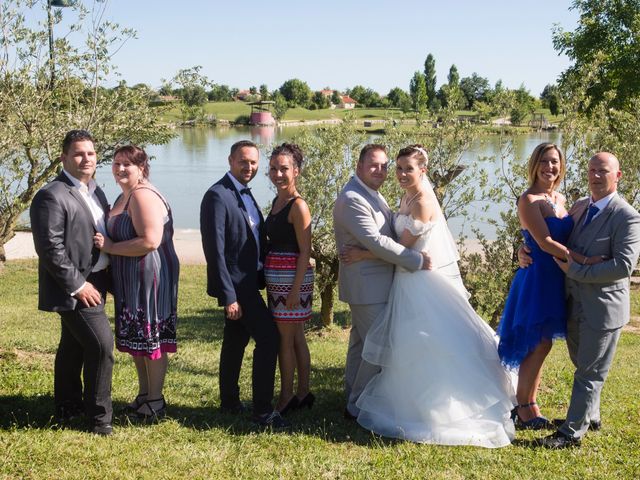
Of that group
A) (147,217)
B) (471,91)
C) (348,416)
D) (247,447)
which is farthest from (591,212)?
(471,91)

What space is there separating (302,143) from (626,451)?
22.9 ft

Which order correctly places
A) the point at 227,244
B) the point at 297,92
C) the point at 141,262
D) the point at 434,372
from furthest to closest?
the point at 297,92, the point at 227,244, the point at 434,372, the point at 141,262

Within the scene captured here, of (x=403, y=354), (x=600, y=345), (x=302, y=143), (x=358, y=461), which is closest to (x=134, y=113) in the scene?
(x=302, y=143)

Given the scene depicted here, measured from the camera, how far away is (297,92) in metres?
170

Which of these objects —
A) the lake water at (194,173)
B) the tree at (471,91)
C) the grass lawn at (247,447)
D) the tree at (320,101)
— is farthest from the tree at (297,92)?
the grass lawn at (247,447)

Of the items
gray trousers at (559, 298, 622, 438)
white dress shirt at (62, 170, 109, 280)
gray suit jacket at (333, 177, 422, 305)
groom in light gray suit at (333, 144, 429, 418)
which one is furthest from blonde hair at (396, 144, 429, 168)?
white dress shirt at (62, 170, 109, 280)

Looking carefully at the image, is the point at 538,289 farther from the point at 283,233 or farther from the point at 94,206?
the point at 94,206

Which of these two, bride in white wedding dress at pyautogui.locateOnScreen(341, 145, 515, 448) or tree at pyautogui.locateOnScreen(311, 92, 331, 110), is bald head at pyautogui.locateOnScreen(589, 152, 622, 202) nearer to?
bride in white wedding dress at pyautogui.locateOnScreen(341, 145, 515, 448)

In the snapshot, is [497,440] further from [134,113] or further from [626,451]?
[134,113]

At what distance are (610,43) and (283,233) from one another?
76.8 ft

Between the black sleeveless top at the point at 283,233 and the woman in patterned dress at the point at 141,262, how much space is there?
32.0 inches

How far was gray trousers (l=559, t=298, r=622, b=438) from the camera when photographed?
197 inches

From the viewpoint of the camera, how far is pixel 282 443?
16.3ft

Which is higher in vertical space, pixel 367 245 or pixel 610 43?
pixel 610 43
